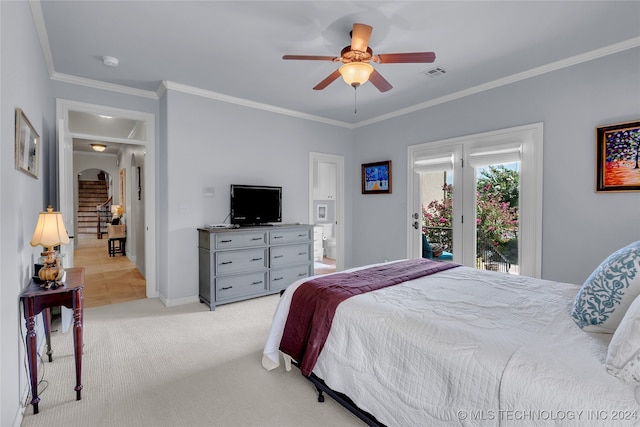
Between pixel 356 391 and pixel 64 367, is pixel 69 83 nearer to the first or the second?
pixel 64 367

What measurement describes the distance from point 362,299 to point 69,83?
4.08 metres

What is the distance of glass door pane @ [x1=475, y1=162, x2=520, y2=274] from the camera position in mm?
3703

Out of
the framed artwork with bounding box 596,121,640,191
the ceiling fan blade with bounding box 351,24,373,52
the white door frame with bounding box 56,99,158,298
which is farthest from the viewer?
the white door frame with bounding box 56,99,158,298

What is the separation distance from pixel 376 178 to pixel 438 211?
48.0 inches

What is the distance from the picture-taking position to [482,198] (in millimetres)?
3977

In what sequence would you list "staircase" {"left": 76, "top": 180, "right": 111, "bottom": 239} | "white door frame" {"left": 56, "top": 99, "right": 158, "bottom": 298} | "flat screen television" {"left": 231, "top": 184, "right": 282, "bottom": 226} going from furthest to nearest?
1. "staircase" {"left": 76, "top": 180, "right": 111, "bottom": 239}
2. "flat screen television" {"left": 231, "top": 184, "right": 282, "bottom": 226}
3. "white door frame" {"left": 56, "top": 99, "right": 158, "bottom": 298}

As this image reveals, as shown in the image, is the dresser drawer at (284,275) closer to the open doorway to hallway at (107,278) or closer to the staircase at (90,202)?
the open doorway to hallway at (107,278)

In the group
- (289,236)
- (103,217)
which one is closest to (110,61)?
(289,236)

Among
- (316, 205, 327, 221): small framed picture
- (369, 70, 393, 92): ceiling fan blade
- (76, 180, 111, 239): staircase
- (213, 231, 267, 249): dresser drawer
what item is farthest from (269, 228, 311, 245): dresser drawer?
(76, 180, 111, 239): staircase

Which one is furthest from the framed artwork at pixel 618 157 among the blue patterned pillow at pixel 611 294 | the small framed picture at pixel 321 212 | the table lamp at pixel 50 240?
the table lamp at pixel 50 240

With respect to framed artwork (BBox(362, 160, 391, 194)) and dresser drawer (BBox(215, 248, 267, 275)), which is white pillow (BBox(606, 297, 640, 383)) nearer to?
dresser drawer (BBox(215, 248, 267, 275))

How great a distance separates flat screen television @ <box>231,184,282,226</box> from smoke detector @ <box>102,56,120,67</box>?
5.82 feet

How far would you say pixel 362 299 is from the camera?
1.94 meters

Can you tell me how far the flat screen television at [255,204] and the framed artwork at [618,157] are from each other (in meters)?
3.62
